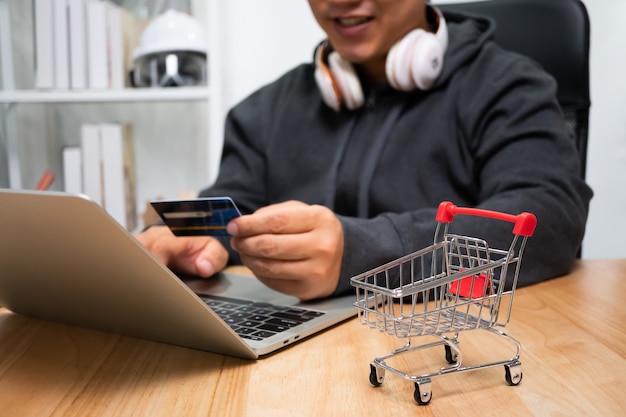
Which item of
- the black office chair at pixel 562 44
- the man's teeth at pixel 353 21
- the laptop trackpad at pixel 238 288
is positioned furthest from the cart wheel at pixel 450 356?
the black office chair at pixel 562 44

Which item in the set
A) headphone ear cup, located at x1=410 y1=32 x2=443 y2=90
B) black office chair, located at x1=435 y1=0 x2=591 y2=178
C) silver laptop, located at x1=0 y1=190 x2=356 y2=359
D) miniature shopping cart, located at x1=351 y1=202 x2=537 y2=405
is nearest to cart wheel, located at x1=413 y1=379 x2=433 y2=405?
miniature shopping cart, located at x1=351 y1=202 x2=537 y2=405

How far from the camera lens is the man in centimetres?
77

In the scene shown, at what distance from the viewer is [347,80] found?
1173 mm

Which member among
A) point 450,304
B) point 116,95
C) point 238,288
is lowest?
point 238,288

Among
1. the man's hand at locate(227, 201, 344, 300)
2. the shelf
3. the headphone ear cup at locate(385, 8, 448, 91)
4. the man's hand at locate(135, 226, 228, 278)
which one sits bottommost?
the man's hand at locate(135, 226, 228, 278)

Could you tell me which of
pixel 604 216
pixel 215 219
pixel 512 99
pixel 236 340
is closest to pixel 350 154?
pixel 512 99

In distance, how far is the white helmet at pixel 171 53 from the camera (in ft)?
5.99

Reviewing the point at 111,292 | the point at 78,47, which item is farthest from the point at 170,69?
the point at 111,292

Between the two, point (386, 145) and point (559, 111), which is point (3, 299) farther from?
point (559, 111)

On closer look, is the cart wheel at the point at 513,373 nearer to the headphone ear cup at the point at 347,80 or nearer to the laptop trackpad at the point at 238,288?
the laptop trackpad at the point at 238,288

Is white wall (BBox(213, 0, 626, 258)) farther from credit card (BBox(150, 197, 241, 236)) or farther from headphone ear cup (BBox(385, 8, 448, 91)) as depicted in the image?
credit card (BBox(150, 197, 241, 236))

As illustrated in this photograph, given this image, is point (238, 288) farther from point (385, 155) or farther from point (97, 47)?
point (97, 47)

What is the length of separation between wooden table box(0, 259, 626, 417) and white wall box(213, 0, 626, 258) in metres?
1.16

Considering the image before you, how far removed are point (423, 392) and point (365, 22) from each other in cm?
83
